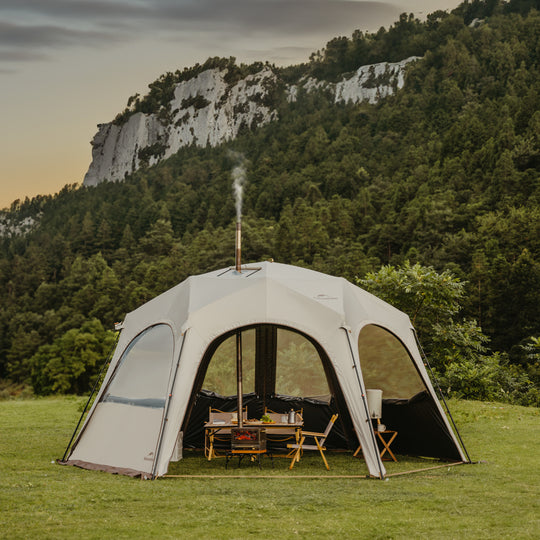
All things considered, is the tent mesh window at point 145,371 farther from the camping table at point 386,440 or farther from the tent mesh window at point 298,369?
the camping table at point 386,440

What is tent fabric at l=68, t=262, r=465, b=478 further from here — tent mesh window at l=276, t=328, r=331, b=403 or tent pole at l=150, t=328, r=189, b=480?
tent mesh window at l=276, t=328, r=331, b=403

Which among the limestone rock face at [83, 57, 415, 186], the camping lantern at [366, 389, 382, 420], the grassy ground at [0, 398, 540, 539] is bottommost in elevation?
the grassy ground at [0, 398, 540, 539]

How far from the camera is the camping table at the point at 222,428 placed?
8.50m

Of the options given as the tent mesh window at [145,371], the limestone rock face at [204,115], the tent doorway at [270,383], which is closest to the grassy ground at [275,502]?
the tent mesh window at [145,371]

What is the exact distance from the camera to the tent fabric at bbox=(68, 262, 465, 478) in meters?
7.68

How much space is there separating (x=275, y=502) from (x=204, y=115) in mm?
116154

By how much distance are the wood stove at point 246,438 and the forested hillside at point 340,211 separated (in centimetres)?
1431

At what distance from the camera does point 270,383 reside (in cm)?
1055

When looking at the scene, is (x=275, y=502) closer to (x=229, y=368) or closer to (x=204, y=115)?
(x=229, y=368)

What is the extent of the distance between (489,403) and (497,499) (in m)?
8.76

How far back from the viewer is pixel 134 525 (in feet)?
17.6

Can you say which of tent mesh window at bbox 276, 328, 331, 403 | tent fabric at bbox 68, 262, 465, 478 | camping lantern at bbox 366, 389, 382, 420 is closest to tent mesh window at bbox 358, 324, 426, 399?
tent fabric at bbox 68, 262, 465, 478

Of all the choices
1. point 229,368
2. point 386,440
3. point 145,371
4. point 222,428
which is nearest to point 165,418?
point 145,371

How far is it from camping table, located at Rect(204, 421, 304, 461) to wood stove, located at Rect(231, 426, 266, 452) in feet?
0.27
